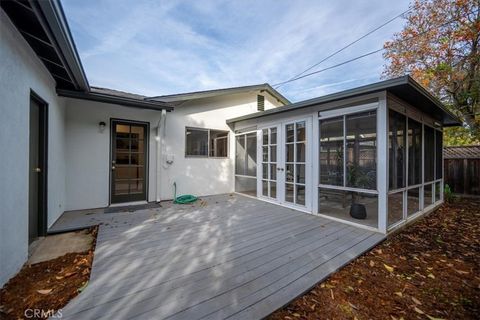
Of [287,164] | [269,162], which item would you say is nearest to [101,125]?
[269,162]

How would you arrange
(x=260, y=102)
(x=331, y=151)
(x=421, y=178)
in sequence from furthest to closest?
(x=260, y=102) < (x=421, y=178) < (x=331, y=151)

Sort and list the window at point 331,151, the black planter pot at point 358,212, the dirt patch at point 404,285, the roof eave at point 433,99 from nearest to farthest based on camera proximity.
Result: the dirt patch at point 404,285, the roof eave at point 433,99, the window at point 331,151, the black planter pot at point 358,212

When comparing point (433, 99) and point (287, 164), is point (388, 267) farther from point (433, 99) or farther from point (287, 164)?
point (433, 99)

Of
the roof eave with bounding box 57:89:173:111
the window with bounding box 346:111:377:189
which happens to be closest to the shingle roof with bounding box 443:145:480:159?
the window with bounding box 346:111:377:189

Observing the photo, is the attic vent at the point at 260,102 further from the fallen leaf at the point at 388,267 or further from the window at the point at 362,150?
the fallen leaf at the point at 388,267

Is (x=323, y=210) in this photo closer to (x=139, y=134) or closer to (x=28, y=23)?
(x=139, y=134)

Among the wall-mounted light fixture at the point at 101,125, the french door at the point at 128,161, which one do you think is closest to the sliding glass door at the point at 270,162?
the french door at the point at 128,161

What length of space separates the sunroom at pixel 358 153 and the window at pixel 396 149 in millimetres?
18

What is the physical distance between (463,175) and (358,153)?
257 inches

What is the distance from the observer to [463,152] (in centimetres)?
723

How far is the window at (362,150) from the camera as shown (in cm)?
354

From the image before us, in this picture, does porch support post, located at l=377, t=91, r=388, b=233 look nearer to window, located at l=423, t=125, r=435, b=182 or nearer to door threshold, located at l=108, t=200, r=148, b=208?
window, located at l=423, t=125, r=435, b=182

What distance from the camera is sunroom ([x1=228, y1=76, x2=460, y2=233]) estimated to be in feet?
11.3

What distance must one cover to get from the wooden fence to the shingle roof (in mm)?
138
